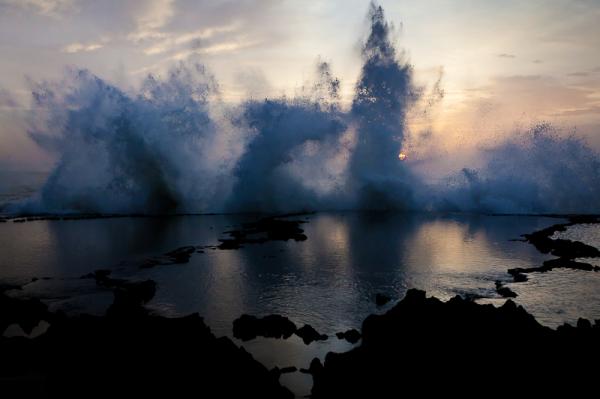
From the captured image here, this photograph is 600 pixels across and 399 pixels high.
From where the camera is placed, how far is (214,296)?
64.1 feet

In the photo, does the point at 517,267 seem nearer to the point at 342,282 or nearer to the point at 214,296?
the point at 342,282

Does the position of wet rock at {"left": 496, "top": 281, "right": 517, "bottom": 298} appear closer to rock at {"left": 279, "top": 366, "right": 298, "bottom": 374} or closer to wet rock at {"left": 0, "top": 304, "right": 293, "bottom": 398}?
rock at {"left": 279, "top": 366, "right": 298, "bottom": 374}

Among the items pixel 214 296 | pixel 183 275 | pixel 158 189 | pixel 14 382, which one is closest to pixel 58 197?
pixel 158 189

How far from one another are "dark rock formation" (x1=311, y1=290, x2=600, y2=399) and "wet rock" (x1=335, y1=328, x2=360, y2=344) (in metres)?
Result: 2.00

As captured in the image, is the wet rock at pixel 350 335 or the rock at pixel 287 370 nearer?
the rock at pixel 287 370

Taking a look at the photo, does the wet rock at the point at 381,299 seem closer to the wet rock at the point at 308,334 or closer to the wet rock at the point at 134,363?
the wet rock at the point at 308,334

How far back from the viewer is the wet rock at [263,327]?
48.4ft

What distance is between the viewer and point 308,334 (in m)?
14.6

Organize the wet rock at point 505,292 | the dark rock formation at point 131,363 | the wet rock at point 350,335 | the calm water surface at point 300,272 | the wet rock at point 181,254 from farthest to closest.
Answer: the wet rock at point 181,254
the wet rock at point 505,292
the calm water surface at point 300,272
the wet rock at point 350,335
the dark rock formation at point 131,363

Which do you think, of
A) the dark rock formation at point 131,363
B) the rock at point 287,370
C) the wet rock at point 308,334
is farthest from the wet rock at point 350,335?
the dark rock formation at point 131,363

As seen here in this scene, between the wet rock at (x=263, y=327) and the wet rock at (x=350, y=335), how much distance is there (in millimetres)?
1568

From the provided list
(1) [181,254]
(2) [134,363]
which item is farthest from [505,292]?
(1) [181,254]

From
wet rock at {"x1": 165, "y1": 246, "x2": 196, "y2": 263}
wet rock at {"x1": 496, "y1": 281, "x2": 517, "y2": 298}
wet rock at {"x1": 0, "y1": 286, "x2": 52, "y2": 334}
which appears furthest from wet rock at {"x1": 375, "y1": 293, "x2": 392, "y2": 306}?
wet rock at {"x1": 165, "y1": 246, "x2": 196, "y2": 263}

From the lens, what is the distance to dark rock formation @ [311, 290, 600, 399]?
9844mm
